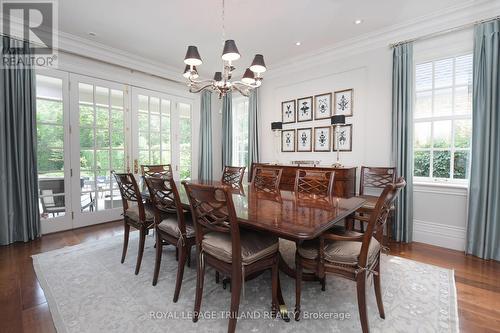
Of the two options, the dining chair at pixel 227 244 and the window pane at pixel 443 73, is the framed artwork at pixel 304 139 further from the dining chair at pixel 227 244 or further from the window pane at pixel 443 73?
the dining chair at pixel 227 244

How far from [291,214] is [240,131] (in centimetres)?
399

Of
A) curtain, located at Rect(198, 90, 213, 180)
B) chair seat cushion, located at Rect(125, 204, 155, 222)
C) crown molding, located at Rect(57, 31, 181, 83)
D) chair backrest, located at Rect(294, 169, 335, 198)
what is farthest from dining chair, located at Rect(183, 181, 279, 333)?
curtain, located at Rect(198, 90, 213, 180)

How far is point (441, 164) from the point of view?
3150 millimetres

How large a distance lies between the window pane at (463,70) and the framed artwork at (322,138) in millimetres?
1690

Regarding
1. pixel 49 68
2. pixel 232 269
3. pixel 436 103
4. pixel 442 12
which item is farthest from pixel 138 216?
pixel 442 12

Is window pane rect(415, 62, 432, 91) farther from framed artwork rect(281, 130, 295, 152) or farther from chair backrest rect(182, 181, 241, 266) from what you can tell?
chair backrest rect(182, 181, 241, 266)

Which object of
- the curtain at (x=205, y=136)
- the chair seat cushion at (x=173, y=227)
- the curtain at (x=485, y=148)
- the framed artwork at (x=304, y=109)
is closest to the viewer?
the chair seat cushion at (x=173, y=227)

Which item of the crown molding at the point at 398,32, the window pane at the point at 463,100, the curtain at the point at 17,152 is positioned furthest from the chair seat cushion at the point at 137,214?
the window pane at the point at 463,100

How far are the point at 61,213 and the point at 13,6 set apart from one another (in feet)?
8.90

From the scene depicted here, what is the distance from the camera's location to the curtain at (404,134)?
311 centimetres

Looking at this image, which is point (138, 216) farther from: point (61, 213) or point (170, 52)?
point (170, 52)

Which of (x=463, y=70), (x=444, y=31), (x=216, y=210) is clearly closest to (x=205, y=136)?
(x=216, y=210)

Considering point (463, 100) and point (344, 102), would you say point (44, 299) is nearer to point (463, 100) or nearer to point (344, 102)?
point (344, 102)

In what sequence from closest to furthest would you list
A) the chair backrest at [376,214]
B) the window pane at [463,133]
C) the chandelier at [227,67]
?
the chair backrest at [376,214] < the chandelier at [227,67] < the window pane at [463,133]
